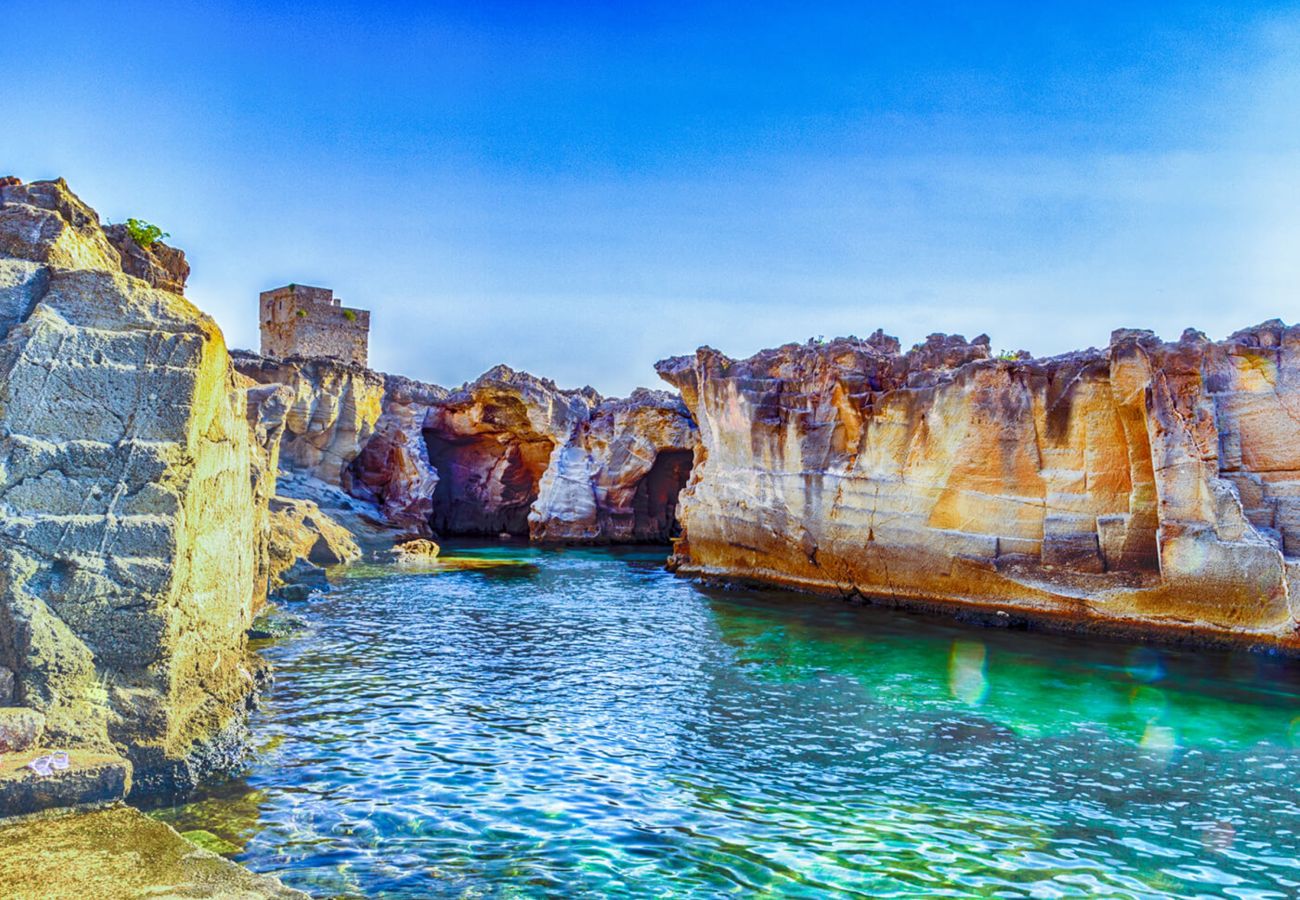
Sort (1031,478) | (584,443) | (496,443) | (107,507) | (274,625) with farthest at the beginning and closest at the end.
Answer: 1. (496,443)
2. (584,443)
3. (1031,478)
4. (274,625)
5. (107,507)

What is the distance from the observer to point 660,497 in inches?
1641

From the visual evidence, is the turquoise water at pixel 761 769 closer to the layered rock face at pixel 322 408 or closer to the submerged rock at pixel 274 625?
the submerged rock at pixel 274 625

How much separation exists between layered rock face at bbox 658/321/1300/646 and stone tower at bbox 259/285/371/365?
21.2m

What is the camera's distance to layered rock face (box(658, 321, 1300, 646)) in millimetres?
14781

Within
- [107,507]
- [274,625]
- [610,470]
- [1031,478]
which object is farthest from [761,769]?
[610,470]

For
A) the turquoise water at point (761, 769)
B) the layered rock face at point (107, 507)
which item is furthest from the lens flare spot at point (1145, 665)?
the layered rock face at point (107, 507)

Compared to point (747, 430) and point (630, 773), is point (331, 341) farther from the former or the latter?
point (630, 773)

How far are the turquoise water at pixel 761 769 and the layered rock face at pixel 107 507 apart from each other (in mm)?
891

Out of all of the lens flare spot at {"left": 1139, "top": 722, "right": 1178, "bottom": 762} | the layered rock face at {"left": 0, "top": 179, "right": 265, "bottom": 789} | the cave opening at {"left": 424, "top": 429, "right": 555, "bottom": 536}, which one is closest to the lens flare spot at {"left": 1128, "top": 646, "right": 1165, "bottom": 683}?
the lens flare spot at {"left": 1139, "top": 722, "right": 1178, "bottom": 762}

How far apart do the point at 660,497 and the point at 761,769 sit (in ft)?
107

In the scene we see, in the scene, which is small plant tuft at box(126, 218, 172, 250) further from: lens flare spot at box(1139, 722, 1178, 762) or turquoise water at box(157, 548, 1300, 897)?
lens flare spot at box(1139, 722, 1178, 762)

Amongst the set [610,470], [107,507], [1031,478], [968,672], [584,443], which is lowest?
[968,672]

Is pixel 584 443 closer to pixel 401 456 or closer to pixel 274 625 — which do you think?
pixel 401 456

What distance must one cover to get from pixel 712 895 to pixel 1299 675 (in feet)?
36.1
